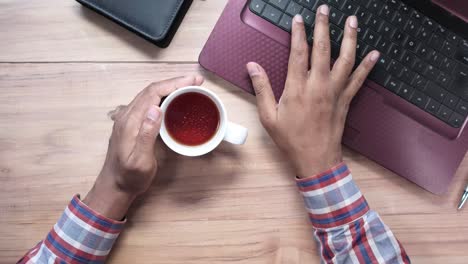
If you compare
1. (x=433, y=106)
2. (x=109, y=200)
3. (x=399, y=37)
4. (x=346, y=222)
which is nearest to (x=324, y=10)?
(x=399, y=37)

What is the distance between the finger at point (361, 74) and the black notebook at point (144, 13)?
11.8 inches

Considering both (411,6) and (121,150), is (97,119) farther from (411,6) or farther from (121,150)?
(411,6)

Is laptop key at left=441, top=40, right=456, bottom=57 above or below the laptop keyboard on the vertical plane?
above

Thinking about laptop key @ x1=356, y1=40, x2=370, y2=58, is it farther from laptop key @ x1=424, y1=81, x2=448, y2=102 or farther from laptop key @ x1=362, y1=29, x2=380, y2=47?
laptop key @ x1=424, y1=81, x2=448, y2=102

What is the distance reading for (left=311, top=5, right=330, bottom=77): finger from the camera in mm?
639

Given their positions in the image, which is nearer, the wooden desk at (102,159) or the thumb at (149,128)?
the thumb at (149,128)

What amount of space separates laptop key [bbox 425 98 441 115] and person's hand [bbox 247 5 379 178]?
0.11 metres

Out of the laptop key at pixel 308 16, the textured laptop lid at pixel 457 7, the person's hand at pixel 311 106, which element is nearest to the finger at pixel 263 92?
the person's hand at pixel 311 106

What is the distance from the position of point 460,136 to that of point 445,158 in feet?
0.14

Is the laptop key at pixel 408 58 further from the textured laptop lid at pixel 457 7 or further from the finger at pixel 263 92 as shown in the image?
the finger at pixel 263 92

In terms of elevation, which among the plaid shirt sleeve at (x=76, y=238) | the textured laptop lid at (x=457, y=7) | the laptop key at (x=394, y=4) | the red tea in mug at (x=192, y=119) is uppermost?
the textured laptop lid at (x=457, y=7)

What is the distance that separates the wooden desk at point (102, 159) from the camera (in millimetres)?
694

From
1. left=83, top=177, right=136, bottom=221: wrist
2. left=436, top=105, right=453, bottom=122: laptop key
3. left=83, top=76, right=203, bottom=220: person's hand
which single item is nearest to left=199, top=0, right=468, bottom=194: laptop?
left=436, top=105, right=453, bottom=122: laptop key

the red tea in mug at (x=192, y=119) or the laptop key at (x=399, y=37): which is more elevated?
the laptop key at (x=399, y=37)
